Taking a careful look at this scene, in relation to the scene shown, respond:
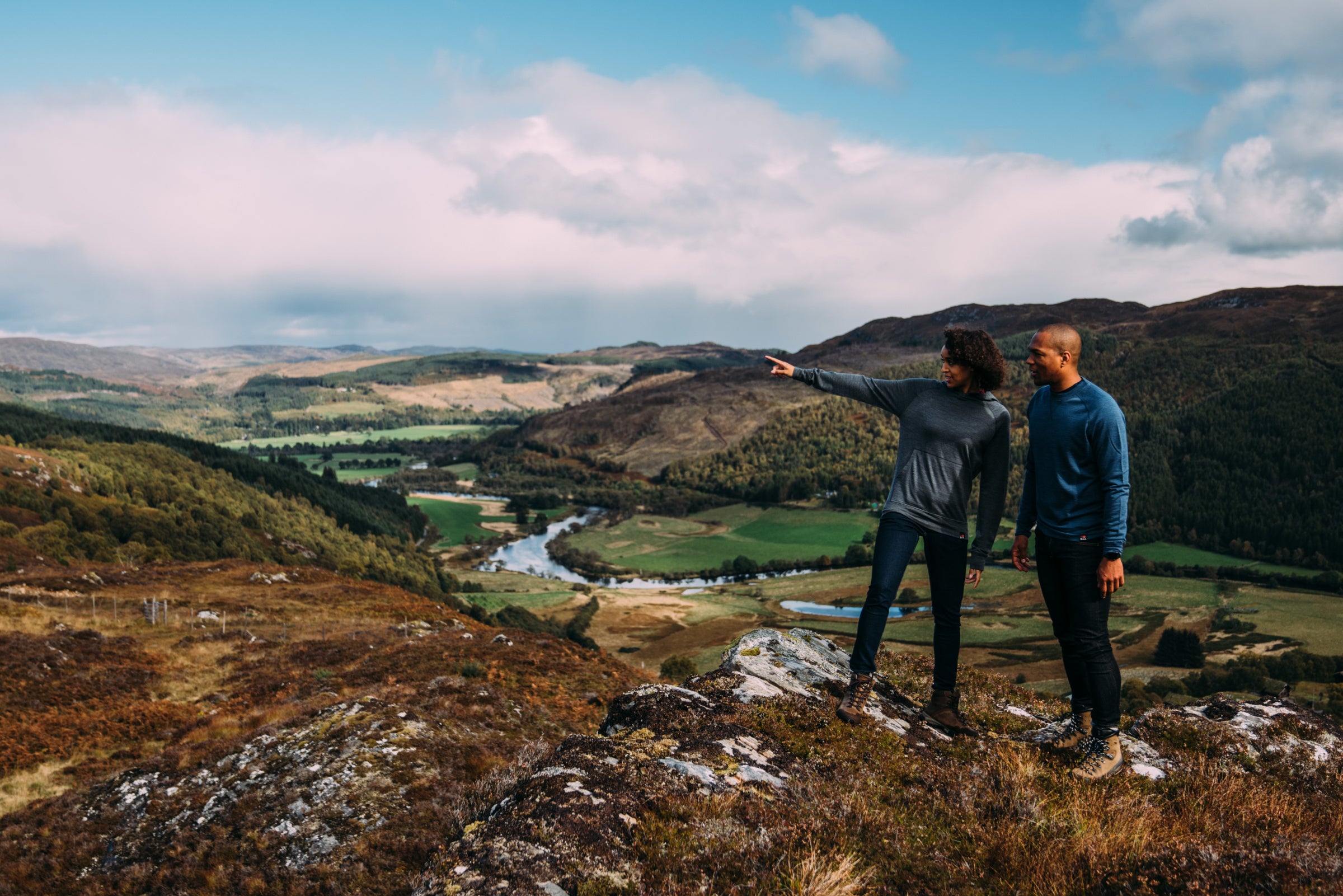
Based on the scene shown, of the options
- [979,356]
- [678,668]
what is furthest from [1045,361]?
[678,668]

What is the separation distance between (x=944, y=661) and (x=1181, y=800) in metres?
2.40

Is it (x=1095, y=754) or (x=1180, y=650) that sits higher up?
(x=1095, y=754)

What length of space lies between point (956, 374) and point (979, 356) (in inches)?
11.2

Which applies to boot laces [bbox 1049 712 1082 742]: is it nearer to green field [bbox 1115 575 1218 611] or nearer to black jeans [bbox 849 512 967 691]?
black jeans [bbox 849 512 967 691]

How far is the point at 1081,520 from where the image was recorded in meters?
6.85

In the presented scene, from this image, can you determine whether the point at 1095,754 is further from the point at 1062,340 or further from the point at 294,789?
the point at 294,789

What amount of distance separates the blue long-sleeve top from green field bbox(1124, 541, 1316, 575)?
499ft

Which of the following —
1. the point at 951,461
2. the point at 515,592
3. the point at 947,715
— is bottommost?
the point at 515,592

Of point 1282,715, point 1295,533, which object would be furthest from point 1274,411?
point 1282,715

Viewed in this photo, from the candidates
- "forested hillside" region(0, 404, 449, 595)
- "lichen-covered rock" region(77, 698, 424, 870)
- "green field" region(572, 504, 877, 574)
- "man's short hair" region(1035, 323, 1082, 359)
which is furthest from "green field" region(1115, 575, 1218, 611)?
"lichen-covered rock" region(77, 698, 424, 870)

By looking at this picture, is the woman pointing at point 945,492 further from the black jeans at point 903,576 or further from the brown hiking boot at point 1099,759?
the brown hiking boot at point 1099,759

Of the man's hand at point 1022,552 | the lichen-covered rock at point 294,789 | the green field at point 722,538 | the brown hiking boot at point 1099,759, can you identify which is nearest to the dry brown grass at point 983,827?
the brown hiking boot at point 1099,759

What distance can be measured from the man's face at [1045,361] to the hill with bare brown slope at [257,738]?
6.72m

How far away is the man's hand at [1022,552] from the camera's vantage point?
24.9 ft
